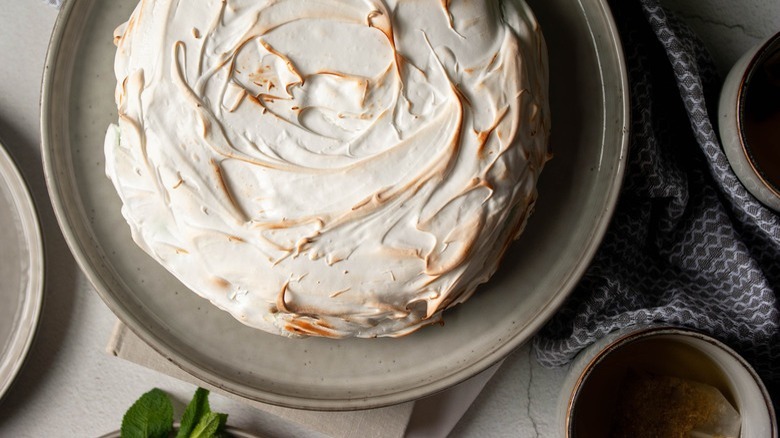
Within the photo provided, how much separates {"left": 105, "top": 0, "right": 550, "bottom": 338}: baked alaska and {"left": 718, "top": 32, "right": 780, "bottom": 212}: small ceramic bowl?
439 millimetres

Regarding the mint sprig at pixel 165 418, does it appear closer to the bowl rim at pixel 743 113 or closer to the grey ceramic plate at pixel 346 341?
the grey ceramic plate at pixel 346 341

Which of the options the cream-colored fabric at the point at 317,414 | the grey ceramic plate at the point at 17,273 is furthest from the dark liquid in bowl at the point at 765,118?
the grey ceramic plate at the point at 17,273

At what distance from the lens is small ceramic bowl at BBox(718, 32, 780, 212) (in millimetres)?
1202

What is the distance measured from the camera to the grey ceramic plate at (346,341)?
114 centimetres

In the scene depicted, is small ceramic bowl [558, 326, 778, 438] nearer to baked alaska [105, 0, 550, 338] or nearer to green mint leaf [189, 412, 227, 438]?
baked alaska [105, 0, 550, 338]

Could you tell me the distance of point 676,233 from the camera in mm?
1376

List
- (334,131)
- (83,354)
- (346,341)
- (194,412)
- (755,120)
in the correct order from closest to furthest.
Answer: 1. (334,131)
2. (346,341)
3. (755,120)
4. (194,412)
5. (83,354)

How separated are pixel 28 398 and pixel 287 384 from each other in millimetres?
716

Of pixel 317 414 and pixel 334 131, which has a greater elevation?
pixel 334 131

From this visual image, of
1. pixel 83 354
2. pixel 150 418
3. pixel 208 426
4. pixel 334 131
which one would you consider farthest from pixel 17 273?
pixel 334 131

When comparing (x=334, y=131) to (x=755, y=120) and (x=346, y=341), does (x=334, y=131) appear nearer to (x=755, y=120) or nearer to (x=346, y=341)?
(x=346, y=341)

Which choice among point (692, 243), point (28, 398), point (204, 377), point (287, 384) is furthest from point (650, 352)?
point (28, 398)

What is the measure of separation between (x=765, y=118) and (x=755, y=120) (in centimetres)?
2

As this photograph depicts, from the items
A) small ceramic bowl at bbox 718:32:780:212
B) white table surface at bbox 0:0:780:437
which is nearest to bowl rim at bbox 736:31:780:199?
small ceramic bowl at bbox 718:32:780:212
